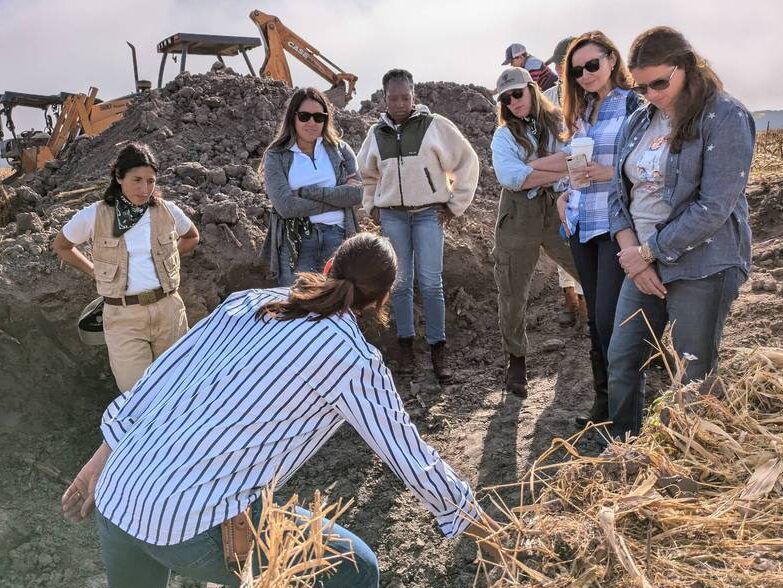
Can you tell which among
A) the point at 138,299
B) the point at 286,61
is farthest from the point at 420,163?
the point at 286,61

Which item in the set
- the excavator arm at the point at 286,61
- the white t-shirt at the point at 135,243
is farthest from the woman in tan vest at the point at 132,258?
the excavator arm at the point at 286,61

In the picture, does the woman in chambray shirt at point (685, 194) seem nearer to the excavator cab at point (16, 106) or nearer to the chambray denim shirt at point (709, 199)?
the chambray denim shirt at point (709, 199)

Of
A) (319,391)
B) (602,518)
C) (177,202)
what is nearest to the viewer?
(602,518)

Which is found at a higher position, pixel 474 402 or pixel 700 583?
pixel 700 583

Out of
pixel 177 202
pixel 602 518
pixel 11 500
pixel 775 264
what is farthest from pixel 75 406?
pixel 775 264

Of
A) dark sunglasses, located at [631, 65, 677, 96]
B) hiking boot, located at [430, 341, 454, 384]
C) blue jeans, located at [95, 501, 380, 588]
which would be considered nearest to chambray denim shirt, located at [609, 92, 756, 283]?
dark sunglasses, located at [631, 65, 677, 96]

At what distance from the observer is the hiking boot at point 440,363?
519cm

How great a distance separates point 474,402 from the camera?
5062 mm

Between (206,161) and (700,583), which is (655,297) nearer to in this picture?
(700,583)

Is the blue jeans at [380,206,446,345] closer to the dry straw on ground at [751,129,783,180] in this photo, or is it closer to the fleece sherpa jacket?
the fleece sherpa jacket

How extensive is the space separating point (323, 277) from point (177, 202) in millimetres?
4597

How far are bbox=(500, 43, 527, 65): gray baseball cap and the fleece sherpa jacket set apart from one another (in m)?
1.81

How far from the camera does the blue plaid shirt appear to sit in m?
3.70

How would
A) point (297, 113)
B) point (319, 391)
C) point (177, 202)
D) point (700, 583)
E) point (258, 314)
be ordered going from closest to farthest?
point (700, 583)
point (319, 391)
point (258, 314)
point (297, 113)
point (177, 202)
